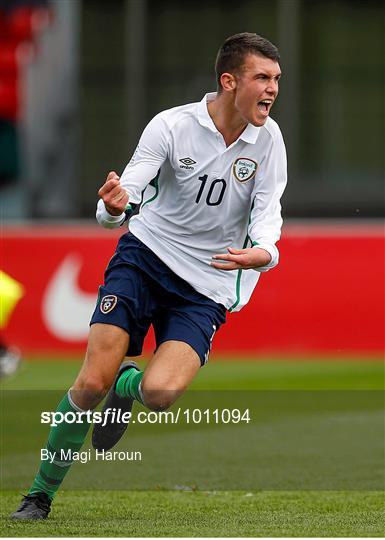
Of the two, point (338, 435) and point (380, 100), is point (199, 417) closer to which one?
point (338, 435)

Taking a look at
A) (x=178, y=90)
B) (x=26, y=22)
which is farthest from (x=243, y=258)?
(x=26, y=22)

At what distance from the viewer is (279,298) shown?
12.9 meters

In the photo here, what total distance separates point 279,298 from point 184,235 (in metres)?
6.54

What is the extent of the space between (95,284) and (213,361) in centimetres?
138

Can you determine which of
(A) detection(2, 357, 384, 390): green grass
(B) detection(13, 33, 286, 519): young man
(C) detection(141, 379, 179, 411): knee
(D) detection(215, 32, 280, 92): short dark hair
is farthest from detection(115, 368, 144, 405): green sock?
(A) detection(2, 357, 384, 390): green grass

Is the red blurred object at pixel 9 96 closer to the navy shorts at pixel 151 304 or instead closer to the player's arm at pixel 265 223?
the navy shorts at pixel 151 304

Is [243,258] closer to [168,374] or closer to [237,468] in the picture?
[168,374]

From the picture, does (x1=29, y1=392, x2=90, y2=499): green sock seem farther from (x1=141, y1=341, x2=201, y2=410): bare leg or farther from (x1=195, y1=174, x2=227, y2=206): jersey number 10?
(x1=195, y1=174, x2=227, y2=206): jersey number 10

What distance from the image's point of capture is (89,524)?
6.10m

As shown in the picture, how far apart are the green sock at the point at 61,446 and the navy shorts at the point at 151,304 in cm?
40

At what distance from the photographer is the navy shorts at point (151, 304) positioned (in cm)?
621

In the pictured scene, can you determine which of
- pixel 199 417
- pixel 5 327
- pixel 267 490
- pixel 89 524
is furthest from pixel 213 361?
pixel 89 524

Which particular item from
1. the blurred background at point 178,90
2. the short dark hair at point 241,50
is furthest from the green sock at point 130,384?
the blurred background at point 178,90

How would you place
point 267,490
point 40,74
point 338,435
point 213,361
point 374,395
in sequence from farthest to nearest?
point 40,74 < point 213,361 < point 374,395 < point 338,435 < point 267,490
